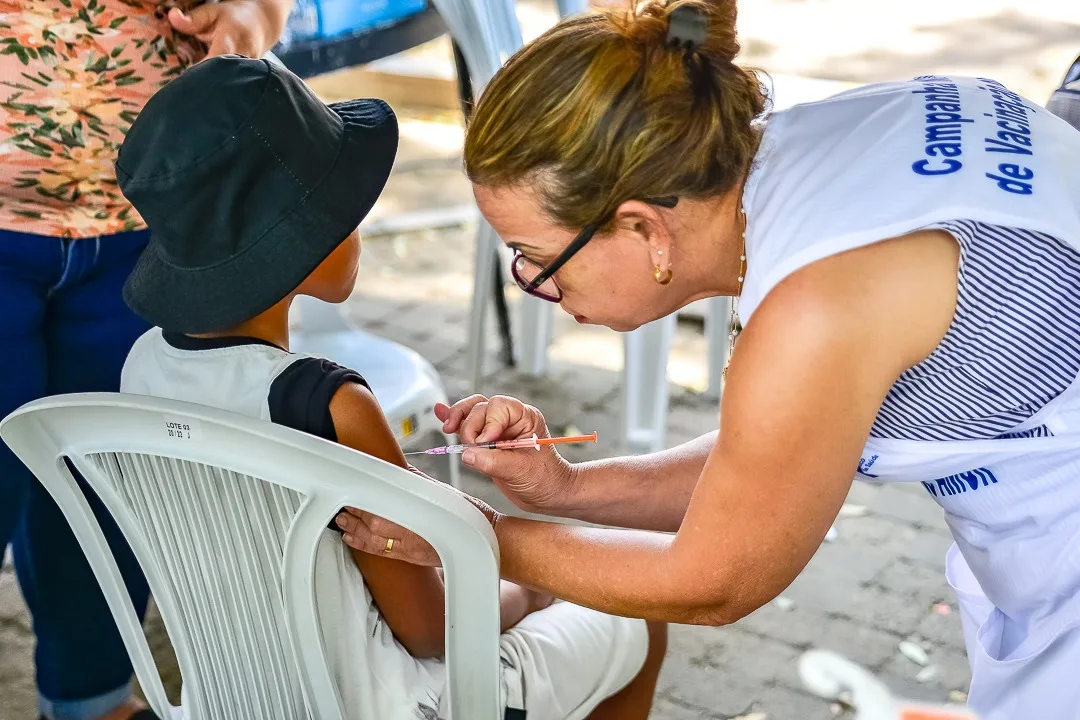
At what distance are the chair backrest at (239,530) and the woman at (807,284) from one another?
0.42 ft

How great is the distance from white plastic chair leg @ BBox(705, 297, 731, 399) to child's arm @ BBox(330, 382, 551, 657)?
85.0 inches

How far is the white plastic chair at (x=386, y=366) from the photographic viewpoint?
2.58 m

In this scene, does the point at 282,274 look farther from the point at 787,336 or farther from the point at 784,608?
the point at 784,608

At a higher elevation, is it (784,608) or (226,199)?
(226,199)

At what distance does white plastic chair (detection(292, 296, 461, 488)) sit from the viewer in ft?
8.46

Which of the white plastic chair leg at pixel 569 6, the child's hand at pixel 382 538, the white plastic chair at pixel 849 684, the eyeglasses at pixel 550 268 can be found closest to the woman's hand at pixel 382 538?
the child's hand at pixel 382 538

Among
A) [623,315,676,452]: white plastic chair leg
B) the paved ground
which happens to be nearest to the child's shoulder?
the paved ground

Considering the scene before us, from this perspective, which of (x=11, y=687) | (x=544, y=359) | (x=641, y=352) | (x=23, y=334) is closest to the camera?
(x=23, y=334)

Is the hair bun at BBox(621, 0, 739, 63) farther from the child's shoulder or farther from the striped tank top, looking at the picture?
the child's shoulder

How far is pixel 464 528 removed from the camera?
126 cm

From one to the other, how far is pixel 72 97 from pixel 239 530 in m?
0.84

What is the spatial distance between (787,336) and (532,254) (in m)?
0.35

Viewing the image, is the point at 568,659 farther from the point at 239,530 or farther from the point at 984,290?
the point at 984,290

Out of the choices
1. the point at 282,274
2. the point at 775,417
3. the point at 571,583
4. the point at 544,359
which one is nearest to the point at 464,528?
the point at 571,583
